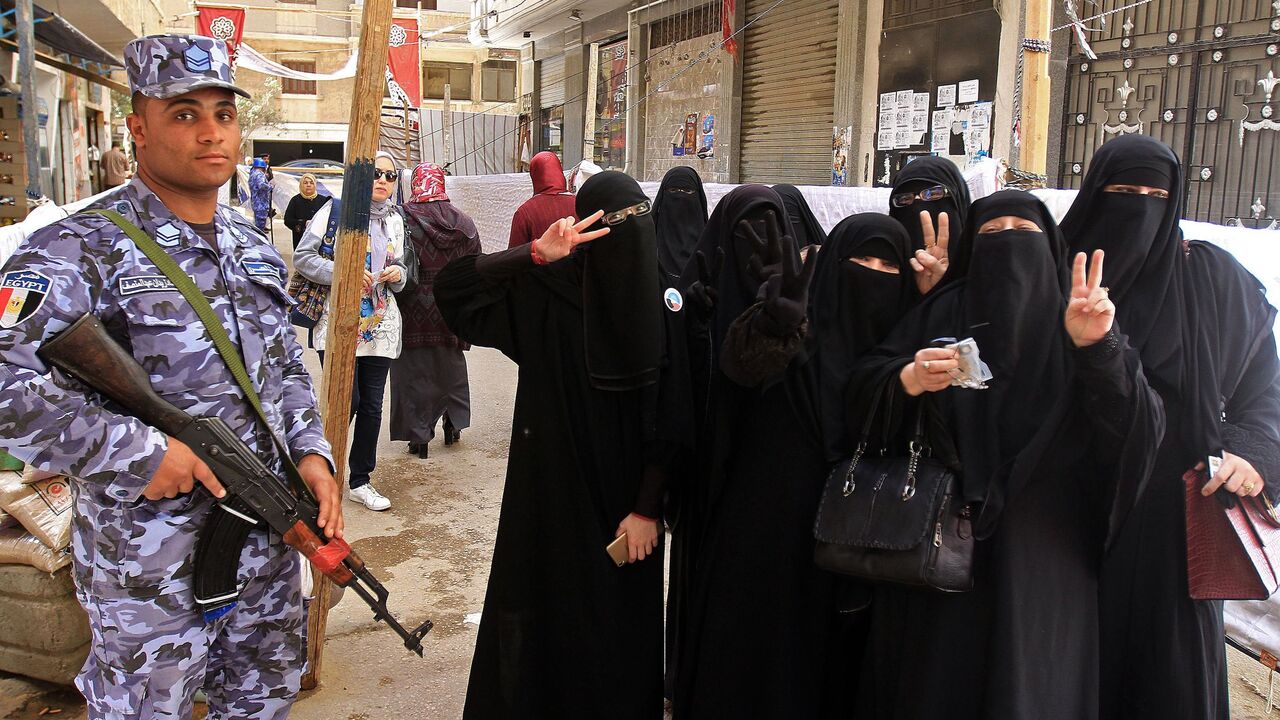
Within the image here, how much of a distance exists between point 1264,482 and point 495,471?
13.2 feet

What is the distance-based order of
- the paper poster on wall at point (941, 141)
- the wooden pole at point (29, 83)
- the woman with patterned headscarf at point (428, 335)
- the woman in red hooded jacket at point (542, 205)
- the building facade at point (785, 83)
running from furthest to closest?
1. the paper poster on wall at point (941, 141)
2. the building facade at point (785, 83)
3. the wooden pole at point (29, 83)
4. the woman in red hooded jacket at point (542, 205)
5. the woman with patterned headscarf at point (428, 335)

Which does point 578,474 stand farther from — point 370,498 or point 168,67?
point 370,498

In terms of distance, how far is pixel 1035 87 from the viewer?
3904 millimetres

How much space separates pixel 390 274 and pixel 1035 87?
311 centimetres

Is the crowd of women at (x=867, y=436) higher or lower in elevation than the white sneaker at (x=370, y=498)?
higher

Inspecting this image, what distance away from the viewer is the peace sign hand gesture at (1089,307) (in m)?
1.82

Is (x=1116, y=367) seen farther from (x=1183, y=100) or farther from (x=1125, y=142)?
(x=1183, y=100)

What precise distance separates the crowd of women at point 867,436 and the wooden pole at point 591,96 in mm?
12690

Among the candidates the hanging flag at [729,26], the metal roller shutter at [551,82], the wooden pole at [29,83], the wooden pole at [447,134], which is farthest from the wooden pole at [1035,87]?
the wooden pole at [447,134]

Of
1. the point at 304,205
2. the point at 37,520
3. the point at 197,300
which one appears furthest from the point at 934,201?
the point at 304,205

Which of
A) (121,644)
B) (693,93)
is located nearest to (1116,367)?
(121,644)

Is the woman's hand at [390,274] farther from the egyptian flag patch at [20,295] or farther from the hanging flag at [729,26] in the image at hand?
the hanging flag at [729,26]

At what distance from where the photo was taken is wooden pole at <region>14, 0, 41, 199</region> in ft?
22.5

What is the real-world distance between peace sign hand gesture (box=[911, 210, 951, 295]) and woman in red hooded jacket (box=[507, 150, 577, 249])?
3.09 m
